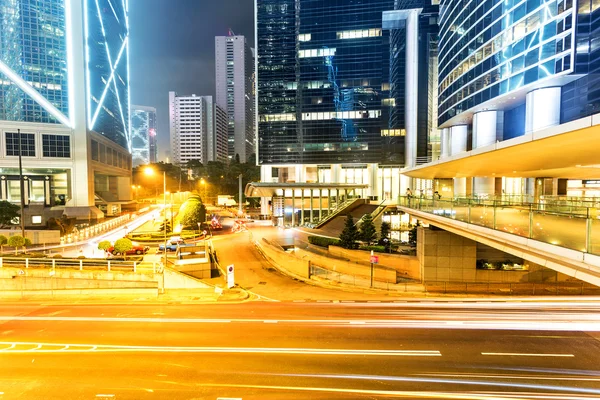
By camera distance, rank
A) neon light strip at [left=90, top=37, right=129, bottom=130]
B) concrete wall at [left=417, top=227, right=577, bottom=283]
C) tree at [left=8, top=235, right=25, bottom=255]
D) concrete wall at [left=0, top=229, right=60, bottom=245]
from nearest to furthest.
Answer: concrete wall at [left=417, top=227, right=577, bottom=283]
tree at [left=8, top=235, right=25, bottom=255]
concrete wall at [left=0, top=229, right=60, bottom=245]
neon light strip at [left=90, top=37, right=129, bottom=130]

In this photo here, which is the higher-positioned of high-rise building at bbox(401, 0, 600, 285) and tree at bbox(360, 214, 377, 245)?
high-rise building at bbox(401, 0, 600, 285)

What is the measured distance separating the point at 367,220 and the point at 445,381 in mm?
20708

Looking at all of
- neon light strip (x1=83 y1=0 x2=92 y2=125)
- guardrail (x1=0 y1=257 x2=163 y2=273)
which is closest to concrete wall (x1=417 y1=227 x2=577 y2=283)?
guardrail (x1=0 y1=257 x2=163 y2=273)

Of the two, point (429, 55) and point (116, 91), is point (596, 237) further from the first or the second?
point (116, 91)

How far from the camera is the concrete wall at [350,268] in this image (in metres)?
21.6

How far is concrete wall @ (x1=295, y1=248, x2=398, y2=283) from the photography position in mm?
21625

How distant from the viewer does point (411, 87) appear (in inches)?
2409

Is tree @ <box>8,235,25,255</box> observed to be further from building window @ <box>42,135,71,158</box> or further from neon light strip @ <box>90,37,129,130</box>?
neon light strip @ <box>90,37,129,130</box>

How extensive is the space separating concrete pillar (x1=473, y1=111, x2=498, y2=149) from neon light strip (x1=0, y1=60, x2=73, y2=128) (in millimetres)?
63413

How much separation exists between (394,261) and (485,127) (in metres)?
27.4

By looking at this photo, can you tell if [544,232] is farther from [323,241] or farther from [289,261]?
[323,241]

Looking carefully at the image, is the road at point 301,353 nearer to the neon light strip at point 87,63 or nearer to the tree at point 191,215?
the tree at point 191,215

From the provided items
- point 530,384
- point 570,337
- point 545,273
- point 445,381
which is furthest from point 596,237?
point 545,273

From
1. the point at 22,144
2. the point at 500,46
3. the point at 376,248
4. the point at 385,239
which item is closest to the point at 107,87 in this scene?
the point at 22,144
